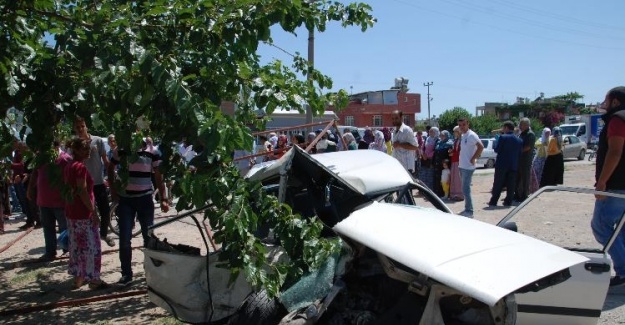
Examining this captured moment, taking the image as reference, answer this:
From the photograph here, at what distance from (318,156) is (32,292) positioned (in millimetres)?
3644

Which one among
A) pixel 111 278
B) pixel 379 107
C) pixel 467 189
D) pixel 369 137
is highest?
pixel 379 107

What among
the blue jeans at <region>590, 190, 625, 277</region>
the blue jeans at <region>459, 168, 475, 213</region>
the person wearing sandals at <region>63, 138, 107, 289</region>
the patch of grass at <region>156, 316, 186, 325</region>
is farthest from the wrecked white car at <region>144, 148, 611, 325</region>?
the blue jeans at <region>459, 168, 475, 213</region>

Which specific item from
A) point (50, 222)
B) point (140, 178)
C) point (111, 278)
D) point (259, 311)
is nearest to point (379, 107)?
point (50, 222)

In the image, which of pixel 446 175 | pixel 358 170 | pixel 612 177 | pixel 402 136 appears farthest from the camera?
pixel 446 175

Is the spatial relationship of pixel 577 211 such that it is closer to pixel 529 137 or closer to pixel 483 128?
pixel 529 137

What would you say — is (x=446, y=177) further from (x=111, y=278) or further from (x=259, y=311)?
(x=259, y=311)

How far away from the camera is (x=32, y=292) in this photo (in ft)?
19.8

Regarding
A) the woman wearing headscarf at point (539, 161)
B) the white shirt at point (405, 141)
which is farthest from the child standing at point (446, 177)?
the white shirt at point (405, 141)

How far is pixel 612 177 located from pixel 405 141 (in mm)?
5095

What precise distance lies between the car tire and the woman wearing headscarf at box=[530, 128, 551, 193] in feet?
32.4

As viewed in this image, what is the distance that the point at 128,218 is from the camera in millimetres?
5984

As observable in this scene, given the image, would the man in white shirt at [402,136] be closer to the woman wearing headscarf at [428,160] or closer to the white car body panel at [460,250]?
the woman wearing headscarf at [428,160]

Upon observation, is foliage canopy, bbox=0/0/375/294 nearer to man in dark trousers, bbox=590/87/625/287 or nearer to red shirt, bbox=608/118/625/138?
man in dark trousers, bbox=590/87/625/287

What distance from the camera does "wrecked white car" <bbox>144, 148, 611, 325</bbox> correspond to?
2.54 m
